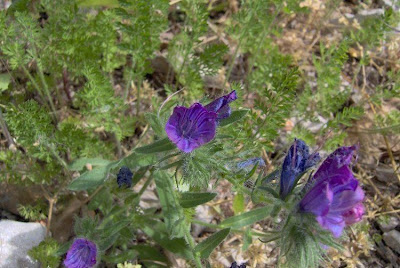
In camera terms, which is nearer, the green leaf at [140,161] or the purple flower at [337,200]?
the purple flower at [337,200]

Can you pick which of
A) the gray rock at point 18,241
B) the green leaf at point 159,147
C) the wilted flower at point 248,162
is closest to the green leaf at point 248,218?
the wilted flower at point 248,162

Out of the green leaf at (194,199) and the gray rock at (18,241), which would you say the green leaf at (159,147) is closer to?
the green leaf at (194,199)

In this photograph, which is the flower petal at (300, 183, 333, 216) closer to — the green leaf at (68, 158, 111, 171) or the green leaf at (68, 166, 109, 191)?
the green leaf at (68, 166, 109, 191)

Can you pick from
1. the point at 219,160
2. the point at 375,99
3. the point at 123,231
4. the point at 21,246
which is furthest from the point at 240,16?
the point at 21,246

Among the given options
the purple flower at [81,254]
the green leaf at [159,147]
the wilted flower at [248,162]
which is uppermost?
the green leaf at [159,147]

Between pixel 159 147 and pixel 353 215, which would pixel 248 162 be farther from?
pixel 353 215

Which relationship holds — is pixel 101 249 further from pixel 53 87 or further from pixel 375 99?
pixel 375 99

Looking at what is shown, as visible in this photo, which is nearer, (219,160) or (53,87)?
(219,160)
